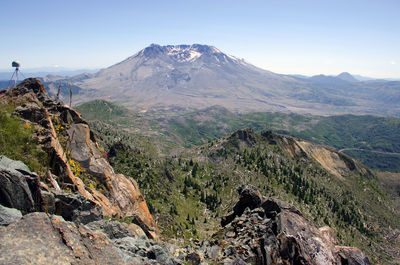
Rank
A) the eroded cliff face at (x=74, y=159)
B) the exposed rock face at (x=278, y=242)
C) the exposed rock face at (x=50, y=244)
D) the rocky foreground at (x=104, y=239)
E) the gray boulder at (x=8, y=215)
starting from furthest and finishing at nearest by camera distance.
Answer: the exposed rock face at (x=278, y=242) → the eroded cliff face at (x=74, y=159) → the gray boulder at (x=8, y=215) → the rocky foreground at (x=104, y=239) → the exposed rock face at (x=50, y=244)

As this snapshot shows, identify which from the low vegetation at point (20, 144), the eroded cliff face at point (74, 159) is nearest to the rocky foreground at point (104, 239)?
the low vegetation at point (20, 144)

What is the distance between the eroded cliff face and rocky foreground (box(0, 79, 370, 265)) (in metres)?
0.09

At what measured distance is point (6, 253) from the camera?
9188mm

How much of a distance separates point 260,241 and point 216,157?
81.8 metres

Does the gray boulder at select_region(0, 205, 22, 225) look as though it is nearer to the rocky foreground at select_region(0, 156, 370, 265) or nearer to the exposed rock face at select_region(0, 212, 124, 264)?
the rocky foreground at select_region(0, 156, 370, 265)

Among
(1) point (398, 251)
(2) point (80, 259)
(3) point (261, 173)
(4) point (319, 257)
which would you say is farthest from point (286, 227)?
(1) point (398, 251)

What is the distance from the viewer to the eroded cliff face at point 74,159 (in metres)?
18.9

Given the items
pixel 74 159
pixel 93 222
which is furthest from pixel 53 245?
pixel 74 159

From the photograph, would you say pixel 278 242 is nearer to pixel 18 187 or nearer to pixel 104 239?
pixel 104 239

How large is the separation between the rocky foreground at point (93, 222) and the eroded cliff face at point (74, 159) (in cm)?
9

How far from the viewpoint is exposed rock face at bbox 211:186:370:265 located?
2209 cm

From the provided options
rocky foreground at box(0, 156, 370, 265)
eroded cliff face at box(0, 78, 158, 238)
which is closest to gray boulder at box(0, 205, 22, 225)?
rocky foreground at box(0, 156, 370, 265)

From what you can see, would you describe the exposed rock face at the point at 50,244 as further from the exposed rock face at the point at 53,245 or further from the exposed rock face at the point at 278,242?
the exposed rock face at the point at 278,242

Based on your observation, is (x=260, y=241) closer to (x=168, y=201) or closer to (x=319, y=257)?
(x=319, y=257)
